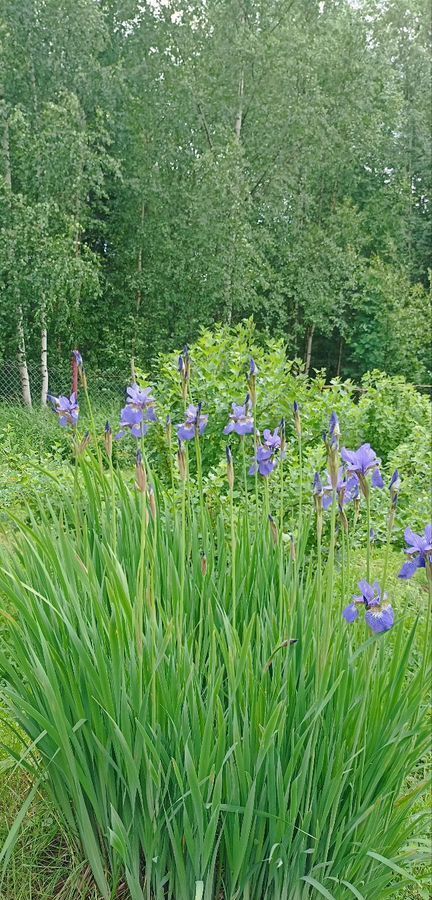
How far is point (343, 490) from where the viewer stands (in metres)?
1.41

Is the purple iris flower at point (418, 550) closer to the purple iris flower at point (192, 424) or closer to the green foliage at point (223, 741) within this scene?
the green foliage at point (223, 741)

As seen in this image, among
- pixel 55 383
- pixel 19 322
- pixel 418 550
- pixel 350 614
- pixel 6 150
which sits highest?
pixel 6 150

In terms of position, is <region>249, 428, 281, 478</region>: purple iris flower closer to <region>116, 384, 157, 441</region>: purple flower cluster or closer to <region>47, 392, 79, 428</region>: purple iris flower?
<region>116, 384, 157, 441</region>: purple flower cluster

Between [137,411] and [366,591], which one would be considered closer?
[366,591]

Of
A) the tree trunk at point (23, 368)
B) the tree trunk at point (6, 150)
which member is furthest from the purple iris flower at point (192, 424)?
the tree trunk at point (6, 150)

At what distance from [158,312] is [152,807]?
13848 mm

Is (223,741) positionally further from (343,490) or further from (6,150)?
(6,150)

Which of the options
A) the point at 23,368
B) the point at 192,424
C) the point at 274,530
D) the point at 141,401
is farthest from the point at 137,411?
the point at 23,368

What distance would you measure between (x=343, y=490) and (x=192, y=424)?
41 centimetres

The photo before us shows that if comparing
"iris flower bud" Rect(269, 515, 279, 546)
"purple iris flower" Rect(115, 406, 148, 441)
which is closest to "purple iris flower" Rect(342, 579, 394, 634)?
"iris flower bud" Rect(269, 515, 279, 546)

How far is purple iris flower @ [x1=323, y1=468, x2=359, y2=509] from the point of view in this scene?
140 cm

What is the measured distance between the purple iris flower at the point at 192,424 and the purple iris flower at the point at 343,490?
32cm

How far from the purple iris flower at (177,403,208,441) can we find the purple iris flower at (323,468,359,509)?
32 cm

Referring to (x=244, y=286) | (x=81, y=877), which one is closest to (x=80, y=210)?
(x=244, y=286)
